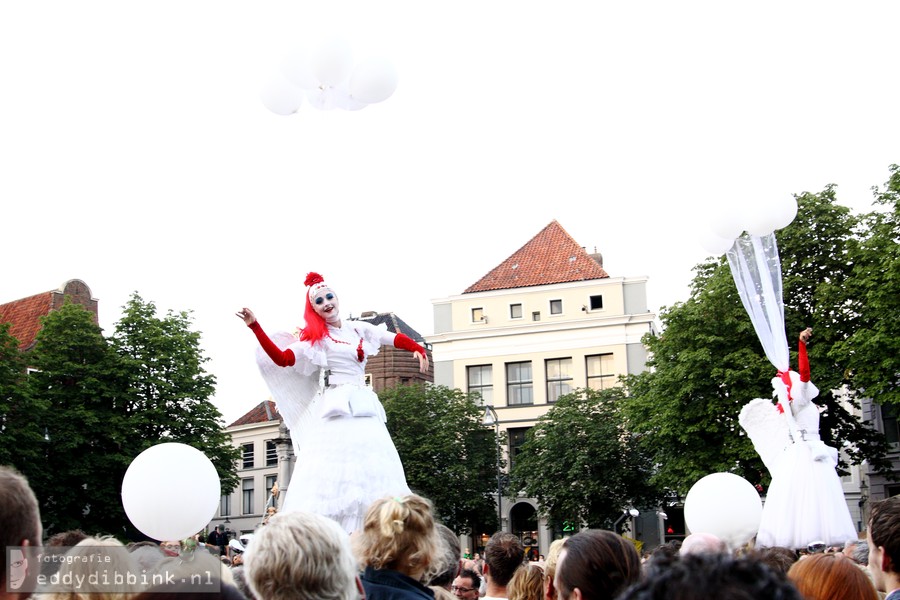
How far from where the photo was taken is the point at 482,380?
50.0m

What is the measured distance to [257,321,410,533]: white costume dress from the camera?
7.87 metres

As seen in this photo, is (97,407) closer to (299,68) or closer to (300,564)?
(299,68)

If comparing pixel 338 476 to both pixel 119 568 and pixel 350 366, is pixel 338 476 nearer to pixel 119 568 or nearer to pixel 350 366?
pixel 350 366

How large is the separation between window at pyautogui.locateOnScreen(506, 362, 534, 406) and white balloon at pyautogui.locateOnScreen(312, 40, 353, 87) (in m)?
40.7

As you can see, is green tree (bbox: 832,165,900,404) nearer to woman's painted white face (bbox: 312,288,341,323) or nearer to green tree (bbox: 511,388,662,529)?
green tree (bbox: 511,388,662,529)

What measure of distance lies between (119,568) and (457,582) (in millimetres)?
3819

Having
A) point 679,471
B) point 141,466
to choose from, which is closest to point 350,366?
point 141,466

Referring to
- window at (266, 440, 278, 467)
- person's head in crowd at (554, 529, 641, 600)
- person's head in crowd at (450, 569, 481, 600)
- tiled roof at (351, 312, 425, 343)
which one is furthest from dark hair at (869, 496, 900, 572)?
window at (266, 440, 278, 467)

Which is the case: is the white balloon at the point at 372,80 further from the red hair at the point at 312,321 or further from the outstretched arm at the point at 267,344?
the outstretched arm at the point at 267,344

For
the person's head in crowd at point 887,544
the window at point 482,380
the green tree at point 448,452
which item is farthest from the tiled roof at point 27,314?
the person's head in crowd at point 887,544

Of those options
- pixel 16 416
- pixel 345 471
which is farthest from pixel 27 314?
pixel 345 471

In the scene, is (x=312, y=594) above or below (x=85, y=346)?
below

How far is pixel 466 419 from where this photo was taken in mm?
43906

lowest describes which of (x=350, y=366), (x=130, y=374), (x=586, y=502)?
(x=586, y=502)
